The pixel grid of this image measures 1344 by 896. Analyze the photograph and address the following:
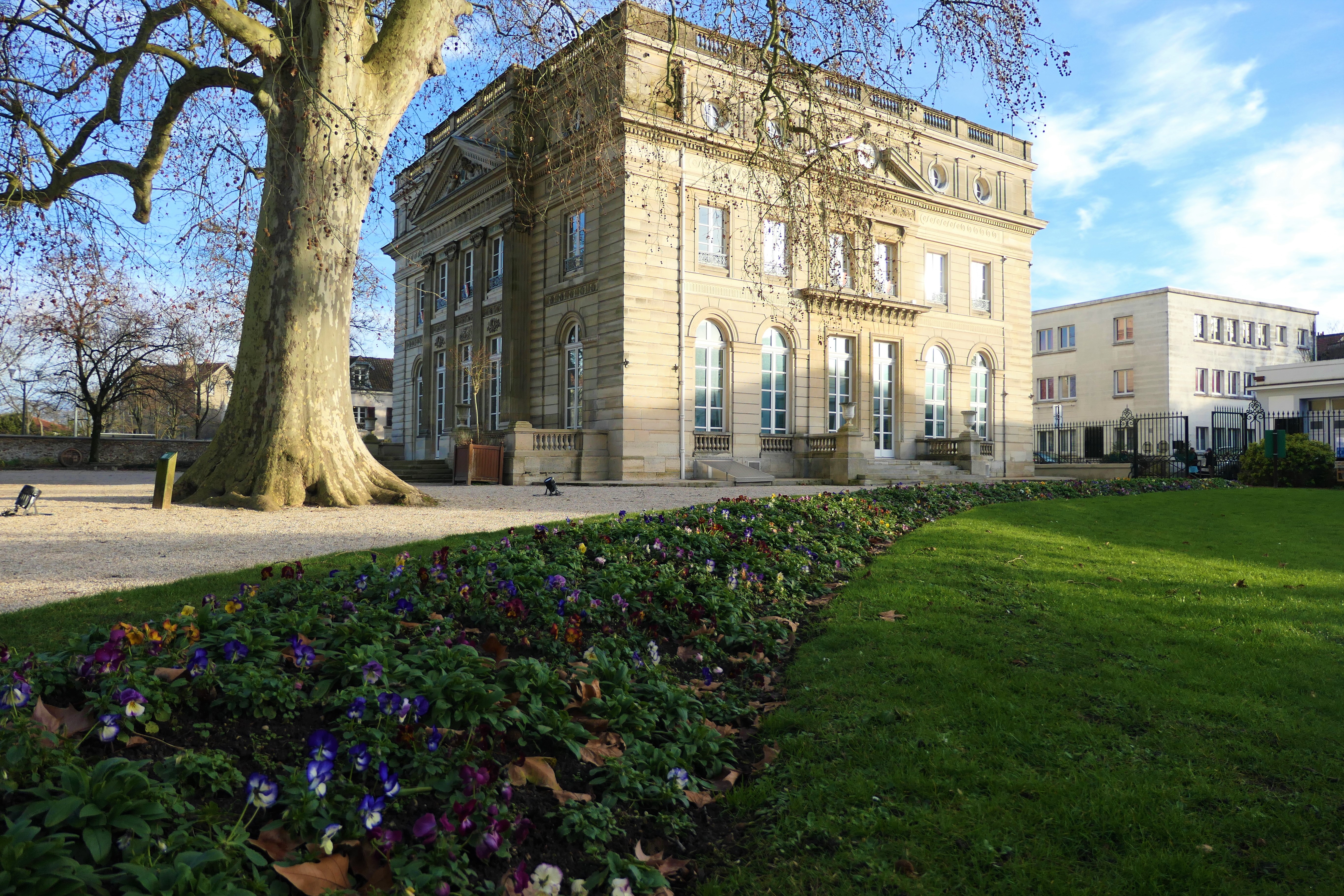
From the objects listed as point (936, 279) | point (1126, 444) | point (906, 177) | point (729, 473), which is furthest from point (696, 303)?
→ point (1126, 444)

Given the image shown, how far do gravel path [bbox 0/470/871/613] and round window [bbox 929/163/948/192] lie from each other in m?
19.1

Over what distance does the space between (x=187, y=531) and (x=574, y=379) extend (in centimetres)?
1652

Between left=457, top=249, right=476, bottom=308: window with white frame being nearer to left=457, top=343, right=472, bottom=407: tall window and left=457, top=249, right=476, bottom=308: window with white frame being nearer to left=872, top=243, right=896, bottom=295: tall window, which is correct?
left=457, top=343, right=472, bottom=407: tall window

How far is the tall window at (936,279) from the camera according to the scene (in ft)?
95.2

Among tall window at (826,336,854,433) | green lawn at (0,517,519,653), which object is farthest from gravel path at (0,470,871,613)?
tall window at (826,336,854,433)

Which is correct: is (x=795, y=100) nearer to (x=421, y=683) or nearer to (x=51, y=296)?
(x=421, y=683)

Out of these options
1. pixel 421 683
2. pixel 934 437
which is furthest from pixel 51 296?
pixel 934 437

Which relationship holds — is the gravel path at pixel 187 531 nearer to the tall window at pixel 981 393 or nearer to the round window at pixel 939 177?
the tall window at pixel 981 393

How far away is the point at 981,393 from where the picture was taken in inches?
1206

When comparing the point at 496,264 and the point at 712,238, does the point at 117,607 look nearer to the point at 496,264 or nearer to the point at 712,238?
the point at 712,238

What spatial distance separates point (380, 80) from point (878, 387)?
1995 centimetres

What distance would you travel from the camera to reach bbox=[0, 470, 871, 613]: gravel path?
6.34 m

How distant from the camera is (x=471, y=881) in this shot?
2324mm

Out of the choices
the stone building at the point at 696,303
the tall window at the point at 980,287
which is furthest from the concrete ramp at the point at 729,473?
the tall window at the point at 980,287
